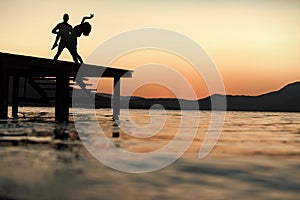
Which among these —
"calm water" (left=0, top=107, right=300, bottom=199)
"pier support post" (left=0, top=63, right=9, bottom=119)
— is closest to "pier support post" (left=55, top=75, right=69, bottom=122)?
"pier support post" (left=0, top=63, right=9, bottom=119)

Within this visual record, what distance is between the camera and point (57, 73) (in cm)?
2362

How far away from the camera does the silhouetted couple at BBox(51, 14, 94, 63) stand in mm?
21922

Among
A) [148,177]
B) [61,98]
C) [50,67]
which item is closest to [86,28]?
[50,67]

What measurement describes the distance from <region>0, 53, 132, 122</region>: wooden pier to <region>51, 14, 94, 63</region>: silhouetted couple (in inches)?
28.5

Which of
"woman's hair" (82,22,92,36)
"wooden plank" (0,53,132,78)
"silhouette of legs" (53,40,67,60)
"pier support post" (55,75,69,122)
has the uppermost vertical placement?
"woman's hair" (82,22,92,36)

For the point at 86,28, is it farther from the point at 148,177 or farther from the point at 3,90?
the point at 148,177

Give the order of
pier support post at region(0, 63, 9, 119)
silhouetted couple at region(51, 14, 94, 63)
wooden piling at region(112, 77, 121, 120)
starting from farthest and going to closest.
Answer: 1. wooden piling at region(112, 77, 121, 120)
2. silhouetted couple at region(51, 14, 94, 63)
3. pier support post at region(0, 63, 9, 119)

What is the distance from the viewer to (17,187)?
5.59 meters

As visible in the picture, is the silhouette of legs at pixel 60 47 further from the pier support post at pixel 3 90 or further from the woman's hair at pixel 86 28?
the pier support post at pixel 3 90

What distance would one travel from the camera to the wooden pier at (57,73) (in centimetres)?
2052

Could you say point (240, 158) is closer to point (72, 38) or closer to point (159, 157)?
point (159, 157)

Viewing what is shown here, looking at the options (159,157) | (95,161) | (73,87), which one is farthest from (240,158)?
(73,87)

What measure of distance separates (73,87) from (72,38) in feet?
14.2

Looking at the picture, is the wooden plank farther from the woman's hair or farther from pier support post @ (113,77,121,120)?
the woman's hair
